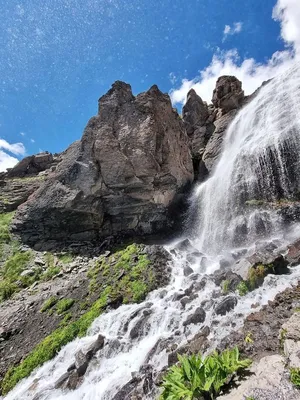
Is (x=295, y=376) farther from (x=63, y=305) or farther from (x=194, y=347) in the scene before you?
(x=63, y=305)

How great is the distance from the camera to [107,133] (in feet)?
80.5

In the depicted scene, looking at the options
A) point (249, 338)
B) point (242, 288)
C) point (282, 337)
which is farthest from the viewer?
point (242, 288)

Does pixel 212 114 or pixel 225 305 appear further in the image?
pixel 212 114

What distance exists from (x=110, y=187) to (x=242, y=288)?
51.8ft

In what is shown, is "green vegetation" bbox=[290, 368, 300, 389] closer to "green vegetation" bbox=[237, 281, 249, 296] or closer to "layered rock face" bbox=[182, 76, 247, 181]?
"green vegetation" bbox=[237, 281, 249, 296]

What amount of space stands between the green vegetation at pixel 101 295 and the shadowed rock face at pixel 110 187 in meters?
5.83

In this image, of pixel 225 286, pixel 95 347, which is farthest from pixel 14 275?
pixel 225 286

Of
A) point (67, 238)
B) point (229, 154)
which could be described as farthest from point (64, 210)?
point (229, 154)

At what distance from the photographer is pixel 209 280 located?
12805 mm

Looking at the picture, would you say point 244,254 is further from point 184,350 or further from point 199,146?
point 199,146

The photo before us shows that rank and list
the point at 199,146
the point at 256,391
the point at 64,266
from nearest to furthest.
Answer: the point at 256,391 → the point at 64,266 → the point at 199,146

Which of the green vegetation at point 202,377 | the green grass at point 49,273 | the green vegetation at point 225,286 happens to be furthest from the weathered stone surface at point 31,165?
the green vegetation at point 202,377

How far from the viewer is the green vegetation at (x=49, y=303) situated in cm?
1438

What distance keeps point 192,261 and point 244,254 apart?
3491 mm
